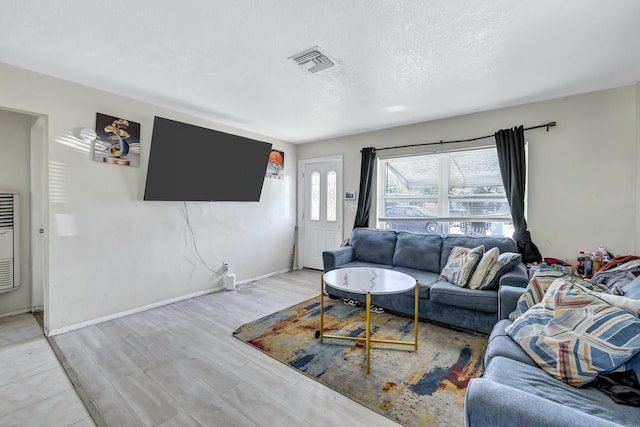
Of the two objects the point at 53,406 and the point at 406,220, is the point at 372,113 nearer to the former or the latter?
the point at 406,220

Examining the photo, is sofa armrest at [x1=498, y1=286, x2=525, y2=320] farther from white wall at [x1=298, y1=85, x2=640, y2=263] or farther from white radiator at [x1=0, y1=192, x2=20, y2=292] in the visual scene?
white radiator at [x1=0, y1=192, x2=20, y2=292]

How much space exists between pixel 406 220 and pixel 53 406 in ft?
13.3

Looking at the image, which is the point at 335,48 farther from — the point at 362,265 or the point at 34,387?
the point at 34,387

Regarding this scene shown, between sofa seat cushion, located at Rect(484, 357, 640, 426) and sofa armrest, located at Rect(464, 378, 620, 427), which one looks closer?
sofa armrest, located at Rect(464, 378, 620, 427)

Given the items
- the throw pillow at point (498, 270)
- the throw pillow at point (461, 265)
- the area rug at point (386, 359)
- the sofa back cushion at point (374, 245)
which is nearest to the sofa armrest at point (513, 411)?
the area rug at point (386, 359)

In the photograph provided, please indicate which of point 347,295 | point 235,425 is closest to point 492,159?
point 347,295

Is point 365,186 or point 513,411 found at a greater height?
point 365,186

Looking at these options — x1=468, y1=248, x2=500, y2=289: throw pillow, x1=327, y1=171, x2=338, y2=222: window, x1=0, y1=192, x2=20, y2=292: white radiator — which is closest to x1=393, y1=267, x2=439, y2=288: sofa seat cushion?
x1=468, y1=248, x2=500, y2=289: throw pillow

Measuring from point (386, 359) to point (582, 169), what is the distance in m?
2.92

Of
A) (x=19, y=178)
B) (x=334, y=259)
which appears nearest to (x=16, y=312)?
(x=19, y=178)

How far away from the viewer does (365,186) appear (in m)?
4.50

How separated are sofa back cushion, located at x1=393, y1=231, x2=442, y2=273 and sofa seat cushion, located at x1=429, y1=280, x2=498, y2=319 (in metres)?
0.57

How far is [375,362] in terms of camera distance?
2.28 meters

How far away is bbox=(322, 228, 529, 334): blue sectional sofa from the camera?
8.73ft
